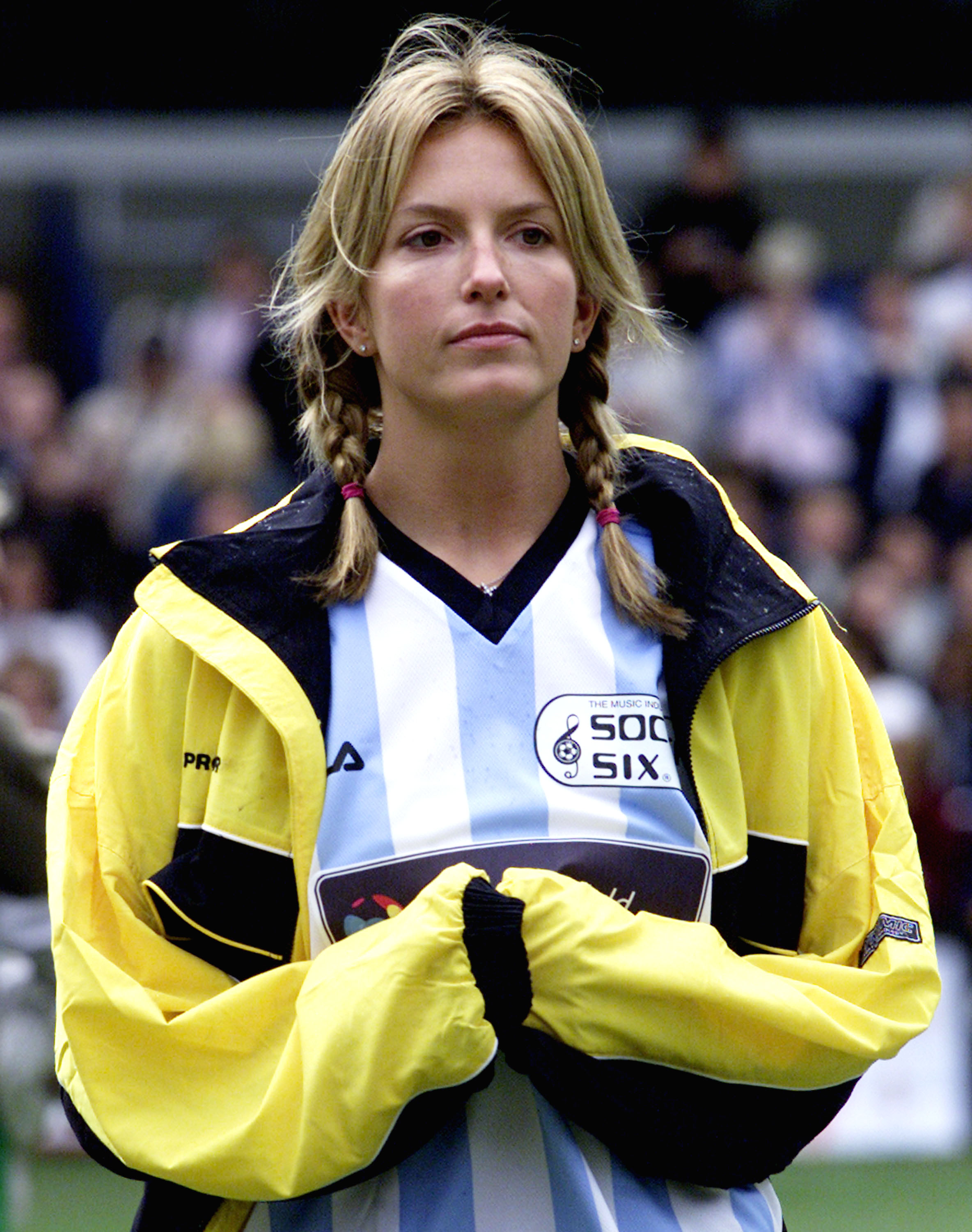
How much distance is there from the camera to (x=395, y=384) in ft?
7.62

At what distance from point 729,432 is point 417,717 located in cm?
601

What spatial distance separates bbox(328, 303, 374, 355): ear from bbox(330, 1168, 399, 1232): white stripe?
982 mm

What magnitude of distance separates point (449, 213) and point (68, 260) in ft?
26.3

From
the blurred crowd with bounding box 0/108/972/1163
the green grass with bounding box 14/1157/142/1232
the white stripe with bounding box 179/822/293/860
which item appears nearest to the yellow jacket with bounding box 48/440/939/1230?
the white stripe with bounding box 179/822/293/860

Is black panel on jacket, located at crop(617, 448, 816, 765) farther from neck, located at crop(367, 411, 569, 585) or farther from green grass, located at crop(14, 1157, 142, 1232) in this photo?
green grass, located at crop(14, 1157, 142, 1232)

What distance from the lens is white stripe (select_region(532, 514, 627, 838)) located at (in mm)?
2148

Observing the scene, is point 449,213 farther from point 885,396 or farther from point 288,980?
point 885,396

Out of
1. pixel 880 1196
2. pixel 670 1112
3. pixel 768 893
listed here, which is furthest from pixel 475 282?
pixel 880 1196

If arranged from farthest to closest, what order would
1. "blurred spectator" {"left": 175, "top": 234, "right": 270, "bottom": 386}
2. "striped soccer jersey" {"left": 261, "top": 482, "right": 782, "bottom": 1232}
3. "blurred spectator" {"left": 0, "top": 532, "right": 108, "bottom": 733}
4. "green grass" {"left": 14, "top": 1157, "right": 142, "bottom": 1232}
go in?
1. "blurred spectator" {"left": 175, "top": 234, "right": 270, "bottom": 386}
2. "blurred spectator" {"left": 0, "top": 532, "right": 108, "bottom": 733}
3. "green grass" {"left": 14, "top": 1157, "right": 142, "bottom": 1232}
4. "striped soccer jersey" {"left": 261, "top": 482, "right": 782, "bottom": 1232}

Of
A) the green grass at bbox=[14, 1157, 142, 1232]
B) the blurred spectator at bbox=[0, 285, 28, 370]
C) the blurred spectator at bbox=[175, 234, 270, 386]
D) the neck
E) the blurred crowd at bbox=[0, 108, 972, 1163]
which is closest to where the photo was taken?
the neck

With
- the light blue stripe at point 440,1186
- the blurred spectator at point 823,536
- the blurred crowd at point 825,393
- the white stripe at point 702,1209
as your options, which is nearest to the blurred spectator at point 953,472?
the blurred crowd at point 825,393

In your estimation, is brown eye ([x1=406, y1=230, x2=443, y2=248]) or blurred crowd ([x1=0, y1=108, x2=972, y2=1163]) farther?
blurred crowd ([x1=0, y1=108, x2=972, y2=1163])

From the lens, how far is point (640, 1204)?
210cm

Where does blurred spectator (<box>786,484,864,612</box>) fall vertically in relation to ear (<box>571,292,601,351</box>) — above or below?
below
